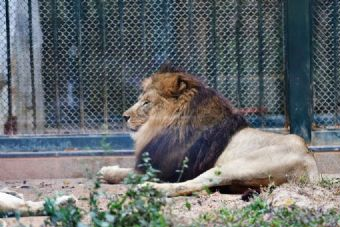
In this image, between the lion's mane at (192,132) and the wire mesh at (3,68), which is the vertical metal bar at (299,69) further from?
the wire mesh at (3,68)

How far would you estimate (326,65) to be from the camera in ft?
28.8

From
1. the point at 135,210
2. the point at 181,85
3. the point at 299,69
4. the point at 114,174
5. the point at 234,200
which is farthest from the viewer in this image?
the point at 299,69

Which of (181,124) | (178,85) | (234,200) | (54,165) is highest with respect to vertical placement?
(178,85)

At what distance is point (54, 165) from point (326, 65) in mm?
2606

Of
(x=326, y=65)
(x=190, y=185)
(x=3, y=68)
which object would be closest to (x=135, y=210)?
(x=190, y=185)

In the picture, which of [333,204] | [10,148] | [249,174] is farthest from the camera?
[10,148]

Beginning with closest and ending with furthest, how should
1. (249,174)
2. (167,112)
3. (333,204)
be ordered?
(333,204) → (249,174) → (167,112)

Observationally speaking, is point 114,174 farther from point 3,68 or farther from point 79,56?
point 3,68

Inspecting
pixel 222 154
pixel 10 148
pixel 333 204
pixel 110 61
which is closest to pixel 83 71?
pixel 110 61

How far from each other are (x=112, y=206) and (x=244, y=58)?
4.33 m

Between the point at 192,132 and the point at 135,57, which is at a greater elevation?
the point at 135,57

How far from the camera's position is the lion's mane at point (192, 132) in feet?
23.4

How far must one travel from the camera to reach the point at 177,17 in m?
8.79

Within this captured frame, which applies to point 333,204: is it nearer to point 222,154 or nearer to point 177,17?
point 222,154
